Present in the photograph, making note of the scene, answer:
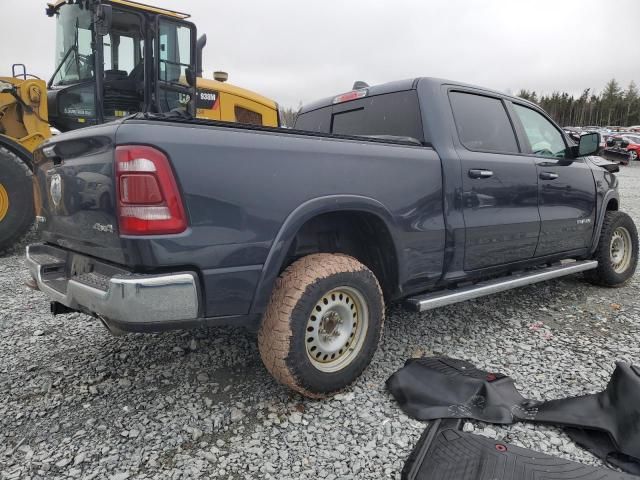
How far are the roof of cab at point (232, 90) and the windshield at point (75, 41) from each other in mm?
1624

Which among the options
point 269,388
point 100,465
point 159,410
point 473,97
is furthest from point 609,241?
point 100,465

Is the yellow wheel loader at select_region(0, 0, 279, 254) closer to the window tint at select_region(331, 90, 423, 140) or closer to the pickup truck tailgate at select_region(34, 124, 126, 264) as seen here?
the window tint at select_region(331, 90, 423, 140)

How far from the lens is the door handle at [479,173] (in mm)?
3080

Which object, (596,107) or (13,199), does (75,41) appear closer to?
(13,199)

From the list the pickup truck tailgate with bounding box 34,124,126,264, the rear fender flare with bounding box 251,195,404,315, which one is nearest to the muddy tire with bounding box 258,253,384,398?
the rear fender flare with bounding box 251,195,404,315

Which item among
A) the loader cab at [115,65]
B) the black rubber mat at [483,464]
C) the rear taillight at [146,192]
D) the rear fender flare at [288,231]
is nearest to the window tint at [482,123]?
the rear fender flare at [288,231]

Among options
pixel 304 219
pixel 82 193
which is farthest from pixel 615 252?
pixel 82 193

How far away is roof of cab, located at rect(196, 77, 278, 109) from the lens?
7.21 meters

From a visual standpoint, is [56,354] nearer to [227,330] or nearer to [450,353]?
[227,330]

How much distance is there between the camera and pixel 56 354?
10.1 feet

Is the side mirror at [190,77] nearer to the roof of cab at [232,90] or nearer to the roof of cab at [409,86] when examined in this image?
the roof of cab at [232,90]

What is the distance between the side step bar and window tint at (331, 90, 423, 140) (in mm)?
1087

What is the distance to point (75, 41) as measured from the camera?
6.02 m

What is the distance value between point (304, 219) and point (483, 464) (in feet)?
4.45
